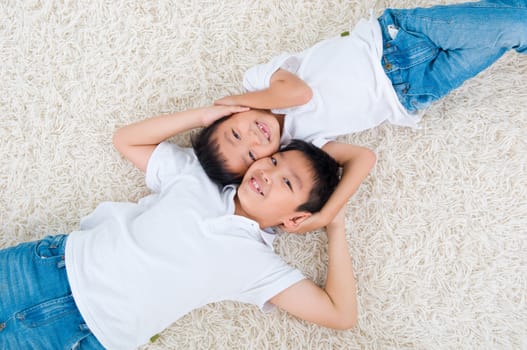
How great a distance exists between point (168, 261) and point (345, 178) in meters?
0.51

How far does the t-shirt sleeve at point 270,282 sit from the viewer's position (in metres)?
1.20

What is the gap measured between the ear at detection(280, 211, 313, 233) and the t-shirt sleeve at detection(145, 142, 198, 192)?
11.9 inches

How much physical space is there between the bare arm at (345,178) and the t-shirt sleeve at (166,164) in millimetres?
357

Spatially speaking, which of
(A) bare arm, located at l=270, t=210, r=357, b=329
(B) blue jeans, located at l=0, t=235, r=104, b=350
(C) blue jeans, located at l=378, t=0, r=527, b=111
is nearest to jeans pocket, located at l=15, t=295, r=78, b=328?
(B) blue jeans, located at l=0, t=235, r=104, b=350

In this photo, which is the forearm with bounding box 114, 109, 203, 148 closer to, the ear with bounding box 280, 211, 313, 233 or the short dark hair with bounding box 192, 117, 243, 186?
the short dark hair with bounding box 192, 117, 243, 186

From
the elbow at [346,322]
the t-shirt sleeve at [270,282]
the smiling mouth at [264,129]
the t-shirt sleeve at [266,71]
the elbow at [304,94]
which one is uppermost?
the t-shirt sleeve at [266,71]

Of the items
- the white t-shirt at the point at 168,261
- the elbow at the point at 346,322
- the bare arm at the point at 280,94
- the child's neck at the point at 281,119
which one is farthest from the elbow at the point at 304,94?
the elbow at the point at 346,322

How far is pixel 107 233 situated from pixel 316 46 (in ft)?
2.52

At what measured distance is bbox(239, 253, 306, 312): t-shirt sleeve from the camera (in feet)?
3.95

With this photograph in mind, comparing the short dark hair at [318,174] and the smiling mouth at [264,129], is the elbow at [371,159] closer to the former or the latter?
the short dark hair at [318,174]

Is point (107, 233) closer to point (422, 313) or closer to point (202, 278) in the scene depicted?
point (202, 278)

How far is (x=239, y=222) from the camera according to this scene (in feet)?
3.90

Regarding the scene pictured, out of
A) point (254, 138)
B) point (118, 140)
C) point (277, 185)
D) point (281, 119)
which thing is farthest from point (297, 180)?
point (118, 140)

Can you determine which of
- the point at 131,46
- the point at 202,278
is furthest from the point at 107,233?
the point at 131,46
